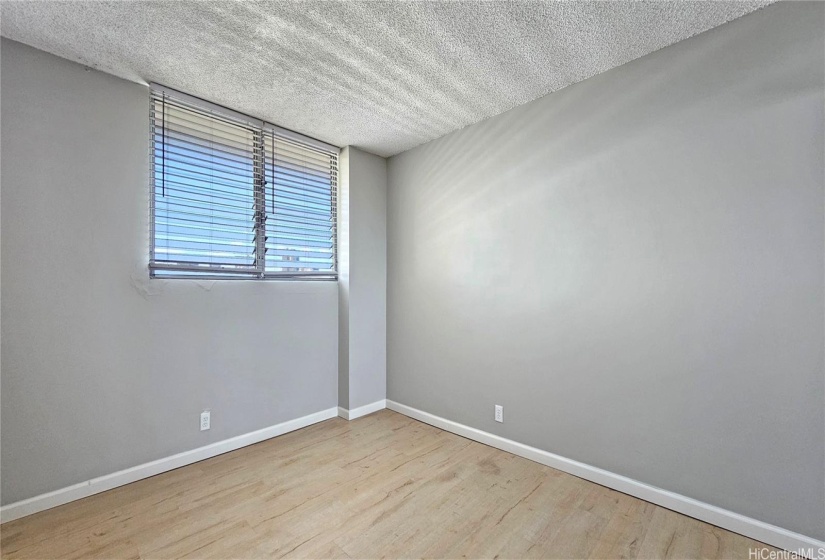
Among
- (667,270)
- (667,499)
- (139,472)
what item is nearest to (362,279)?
(139,472)

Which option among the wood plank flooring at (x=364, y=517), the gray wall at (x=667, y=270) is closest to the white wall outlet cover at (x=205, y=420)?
the wood plank flooring at (x=364, y=517)

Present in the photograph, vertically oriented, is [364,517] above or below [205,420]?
below

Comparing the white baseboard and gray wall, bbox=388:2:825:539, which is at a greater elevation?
gray wall, bbox=388:2:825:539

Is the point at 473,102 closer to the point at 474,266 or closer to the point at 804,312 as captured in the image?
the point at 474,266

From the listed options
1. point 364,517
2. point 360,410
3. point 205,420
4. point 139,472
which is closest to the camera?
point 364,517

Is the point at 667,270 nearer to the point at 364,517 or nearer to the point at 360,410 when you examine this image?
the point at 364,517

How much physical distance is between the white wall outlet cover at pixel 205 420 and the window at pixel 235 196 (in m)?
1.01

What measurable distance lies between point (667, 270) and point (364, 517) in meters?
2.19

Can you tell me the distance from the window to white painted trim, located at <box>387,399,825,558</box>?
6.99ft

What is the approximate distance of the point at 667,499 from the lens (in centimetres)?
206

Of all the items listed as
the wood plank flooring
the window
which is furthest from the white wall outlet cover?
the window

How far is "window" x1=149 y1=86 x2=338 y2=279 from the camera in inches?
100.0

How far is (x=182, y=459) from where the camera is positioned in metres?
2.56

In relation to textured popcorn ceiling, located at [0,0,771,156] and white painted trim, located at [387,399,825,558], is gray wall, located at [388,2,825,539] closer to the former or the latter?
white painted trim, located at [387,399,825,558]
